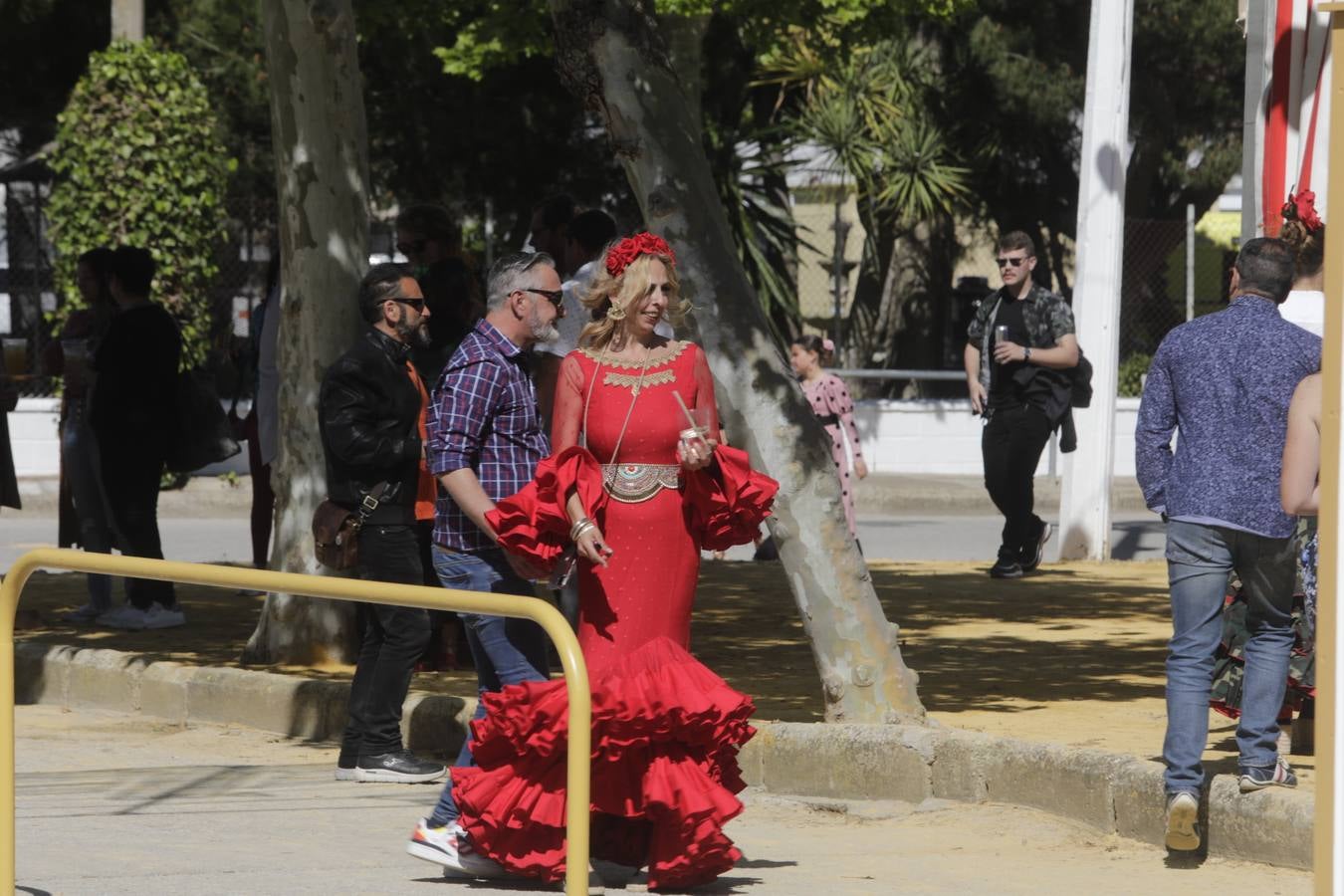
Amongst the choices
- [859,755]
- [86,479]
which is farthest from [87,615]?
[859,755]

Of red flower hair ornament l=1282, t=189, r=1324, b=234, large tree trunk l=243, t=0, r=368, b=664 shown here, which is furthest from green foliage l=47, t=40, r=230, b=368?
red flower hair ornament l=1282, t=189, r=1324, b=234

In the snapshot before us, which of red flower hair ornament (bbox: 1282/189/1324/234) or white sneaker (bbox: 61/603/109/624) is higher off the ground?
red flower hair ornament (bbox: 1282/189/1324/234)

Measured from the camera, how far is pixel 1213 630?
6.39 m

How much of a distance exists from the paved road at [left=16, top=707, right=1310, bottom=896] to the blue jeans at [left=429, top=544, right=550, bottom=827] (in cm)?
38

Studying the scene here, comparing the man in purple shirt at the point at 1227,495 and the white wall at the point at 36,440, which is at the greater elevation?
the man in purple shirt at the point at 1227,495

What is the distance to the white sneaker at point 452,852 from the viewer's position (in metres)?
6.05

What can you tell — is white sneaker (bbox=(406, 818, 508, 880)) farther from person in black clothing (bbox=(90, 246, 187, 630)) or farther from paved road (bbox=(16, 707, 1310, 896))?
person in black clothing (bbox=(90, 246, 187, 630))

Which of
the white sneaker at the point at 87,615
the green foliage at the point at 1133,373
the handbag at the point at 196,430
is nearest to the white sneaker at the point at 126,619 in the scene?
the white sneaker at the point at 87,615

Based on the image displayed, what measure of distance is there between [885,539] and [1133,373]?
7.73m

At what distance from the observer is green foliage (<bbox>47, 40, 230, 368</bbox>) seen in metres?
20.0

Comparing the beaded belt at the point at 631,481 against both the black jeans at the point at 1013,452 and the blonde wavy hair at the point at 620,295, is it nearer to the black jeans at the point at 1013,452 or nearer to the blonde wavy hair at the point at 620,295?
the blonde wavy hair at the point at 620,295

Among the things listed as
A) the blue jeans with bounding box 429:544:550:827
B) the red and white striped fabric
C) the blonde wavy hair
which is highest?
the red and white striped fabric

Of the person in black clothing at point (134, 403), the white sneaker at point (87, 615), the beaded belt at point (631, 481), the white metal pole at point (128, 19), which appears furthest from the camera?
the white metal pole at point (128, 19)

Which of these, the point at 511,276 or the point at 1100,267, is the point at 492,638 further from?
the point at 1100,267
